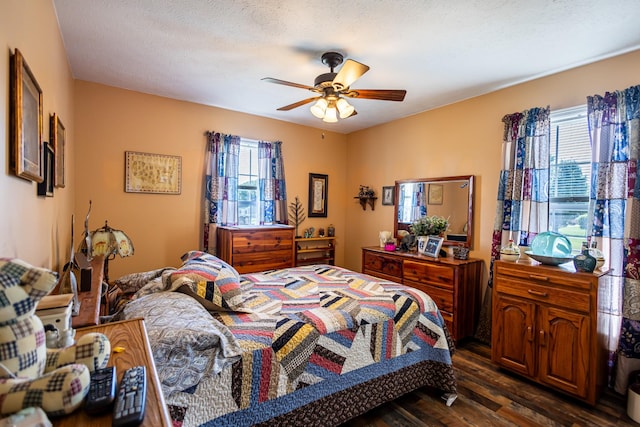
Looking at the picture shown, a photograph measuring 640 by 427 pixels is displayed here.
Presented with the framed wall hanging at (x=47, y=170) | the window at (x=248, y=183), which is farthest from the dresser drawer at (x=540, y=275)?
the framed wall hanging at (x=47, y=170)

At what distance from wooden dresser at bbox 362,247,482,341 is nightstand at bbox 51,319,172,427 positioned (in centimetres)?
279

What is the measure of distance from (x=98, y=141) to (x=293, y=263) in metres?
2.54

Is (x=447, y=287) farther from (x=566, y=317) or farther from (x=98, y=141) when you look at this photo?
(x=98, y=141)

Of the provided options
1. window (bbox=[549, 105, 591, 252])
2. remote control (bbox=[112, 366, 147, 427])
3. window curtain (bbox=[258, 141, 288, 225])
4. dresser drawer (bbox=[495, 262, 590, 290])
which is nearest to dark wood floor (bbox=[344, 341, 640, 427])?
dresser drawer (bbox=[495, 262, 590, 290])

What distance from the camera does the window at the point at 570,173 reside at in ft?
8.77

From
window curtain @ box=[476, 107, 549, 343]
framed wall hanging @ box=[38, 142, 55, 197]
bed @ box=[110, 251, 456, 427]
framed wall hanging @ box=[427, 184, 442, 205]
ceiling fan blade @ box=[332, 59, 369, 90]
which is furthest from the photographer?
framed wall hanging @ box=[427, 184, 442, 205]

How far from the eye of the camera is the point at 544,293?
2.38m

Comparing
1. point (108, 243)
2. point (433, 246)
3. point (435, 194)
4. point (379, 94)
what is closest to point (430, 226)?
point (433, 246)

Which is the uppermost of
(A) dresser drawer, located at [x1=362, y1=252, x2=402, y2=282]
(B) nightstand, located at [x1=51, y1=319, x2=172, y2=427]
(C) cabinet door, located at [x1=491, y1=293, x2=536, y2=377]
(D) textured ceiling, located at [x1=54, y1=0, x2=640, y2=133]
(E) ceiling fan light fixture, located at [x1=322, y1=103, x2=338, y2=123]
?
(D) textured ceiling, located at [x1=54, y1=0, x2=640, y2=133]

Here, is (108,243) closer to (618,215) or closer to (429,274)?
(429,274)

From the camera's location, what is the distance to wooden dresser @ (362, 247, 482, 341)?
10.1 feet

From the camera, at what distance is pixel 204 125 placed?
3.82 m

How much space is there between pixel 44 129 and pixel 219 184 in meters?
2.14

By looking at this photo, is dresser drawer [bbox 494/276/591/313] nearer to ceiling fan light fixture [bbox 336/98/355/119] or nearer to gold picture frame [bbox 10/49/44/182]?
ceiling fan light fixture [bbox 336/98/355/119]
